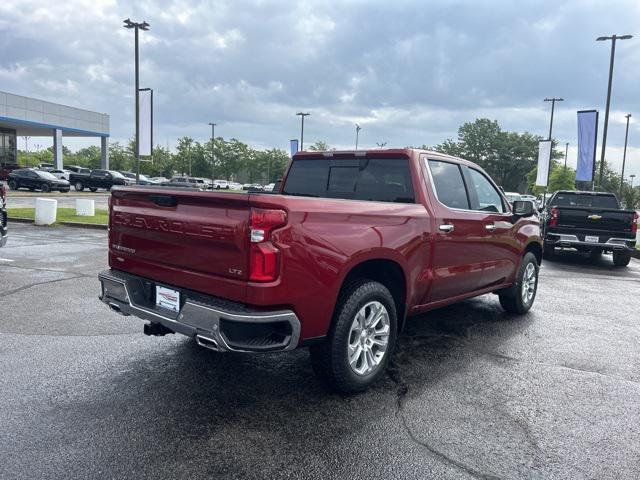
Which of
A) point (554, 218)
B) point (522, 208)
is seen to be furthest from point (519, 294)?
point (554, 218)

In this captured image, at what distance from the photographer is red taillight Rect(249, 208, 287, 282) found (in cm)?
309

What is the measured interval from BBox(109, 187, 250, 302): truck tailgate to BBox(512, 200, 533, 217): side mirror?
→ 3.68m

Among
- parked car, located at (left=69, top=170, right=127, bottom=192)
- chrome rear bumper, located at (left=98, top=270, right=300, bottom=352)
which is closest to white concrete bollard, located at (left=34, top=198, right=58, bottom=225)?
chrome rear bumper, located at (left=98, top=270, right=300, bottom=352)

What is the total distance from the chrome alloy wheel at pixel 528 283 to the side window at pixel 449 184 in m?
1.82

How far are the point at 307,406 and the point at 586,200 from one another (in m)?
12.1

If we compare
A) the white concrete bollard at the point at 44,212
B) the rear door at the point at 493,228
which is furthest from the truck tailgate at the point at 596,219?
the white concrete bollard at the point at 44,212

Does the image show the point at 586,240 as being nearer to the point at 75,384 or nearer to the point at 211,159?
the point at 75,384

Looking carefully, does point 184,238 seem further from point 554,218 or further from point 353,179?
point 554,218

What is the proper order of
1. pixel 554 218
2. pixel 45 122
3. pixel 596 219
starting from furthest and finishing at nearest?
pixel 45 122
pixel 554 218
pixel 596 219

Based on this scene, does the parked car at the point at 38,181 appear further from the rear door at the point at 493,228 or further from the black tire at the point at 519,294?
the rear door at the point at 493,228

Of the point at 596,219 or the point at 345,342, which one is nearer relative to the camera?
the point at 345,342

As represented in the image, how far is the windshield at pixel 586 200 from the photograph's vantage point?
12.9 m

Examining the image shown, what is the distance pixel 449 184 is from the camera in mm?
4934

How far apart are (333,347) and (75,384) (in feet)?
6.49
